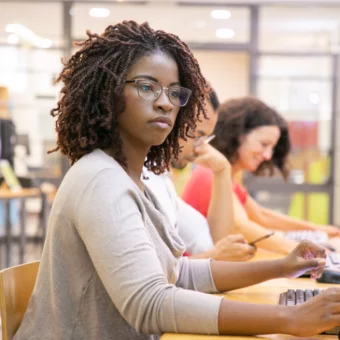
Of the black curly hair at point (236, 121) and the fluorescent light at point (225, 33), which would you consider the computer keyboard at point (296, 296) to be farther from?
the fluorescent light at point (225, 33)

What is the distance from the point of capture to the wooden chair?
1378 mm

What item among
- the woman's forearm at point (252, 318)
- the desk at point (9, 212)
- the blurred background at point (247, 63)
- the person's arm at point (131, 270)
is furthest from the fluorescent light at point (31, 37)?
the woman's forearm at point (252, 318)

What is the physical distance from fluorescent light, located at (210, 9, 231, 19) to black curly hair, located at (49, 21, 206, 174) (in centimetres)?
552

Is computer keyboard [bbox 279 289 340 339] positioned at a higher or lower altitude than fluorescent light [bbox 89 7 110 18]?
lower

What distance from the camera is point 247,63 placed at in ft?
22.1

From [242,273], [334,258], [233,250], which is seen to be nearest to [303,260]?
[242,273]

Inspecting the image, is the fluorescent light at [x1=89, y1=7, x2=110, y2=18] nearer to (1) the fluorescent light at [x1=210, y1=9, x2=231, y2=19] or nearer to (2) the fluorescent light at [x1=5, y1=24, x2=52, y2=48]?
(2) the fluorescent light at [x1=5, y1=24, x2=52, y2=48]

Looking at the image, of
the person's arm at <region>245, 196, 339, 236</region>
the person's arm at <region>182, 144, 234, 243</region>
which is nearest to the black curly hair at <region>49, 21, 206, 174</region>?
the person's arm at <region>182, 144, 234, 243</region>

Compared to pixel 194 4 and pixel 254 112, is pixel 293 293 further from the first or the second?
pixel 194 4

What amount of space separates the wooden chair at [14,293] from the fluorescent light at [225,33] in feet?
17.4

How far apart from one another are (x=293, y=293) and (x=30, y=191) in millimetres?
4633

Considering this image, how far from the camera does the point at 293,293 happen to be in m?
1.46

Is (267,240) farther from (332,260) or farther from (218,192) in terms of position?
(332,260)

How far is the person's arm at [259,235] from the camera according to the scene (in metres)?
2.47
